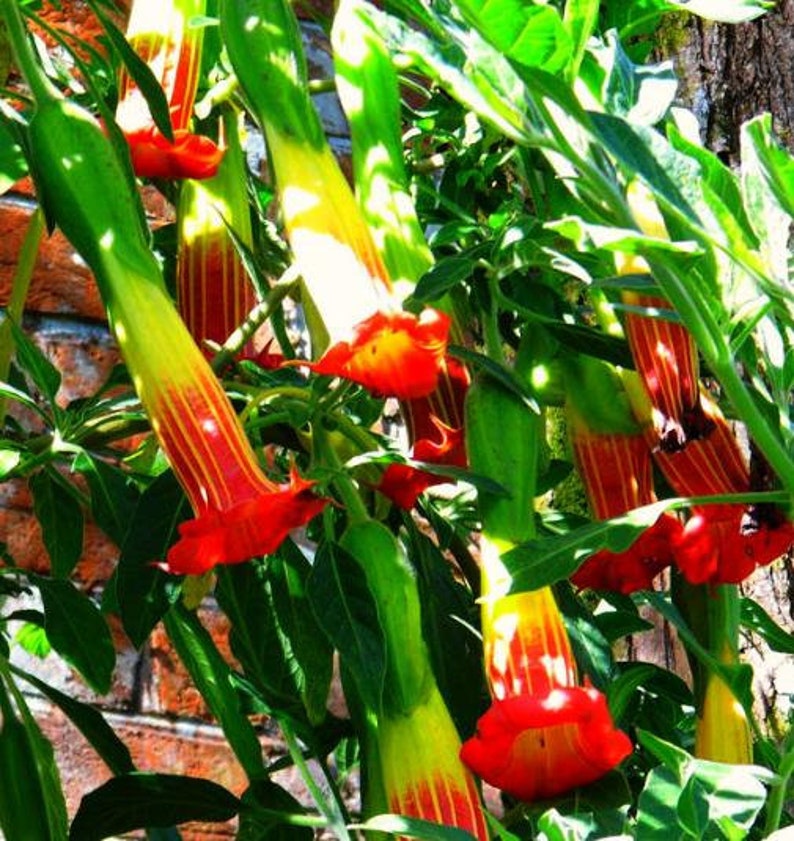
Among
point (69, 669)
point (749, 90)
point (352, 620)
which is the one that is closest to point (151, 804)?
point (352, 620)

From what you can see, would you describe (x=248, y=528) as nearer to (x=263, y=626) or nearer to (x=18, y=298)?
(x=263, y=626)

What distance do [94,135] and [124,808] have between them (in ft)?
1.24

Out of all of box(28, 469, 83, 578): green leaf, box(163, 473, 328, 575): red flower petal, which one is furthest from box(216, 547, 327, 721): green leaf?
box(163, 473, 328, 575): red flower petal

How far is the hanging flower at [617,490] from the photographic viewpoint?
931 millimetres

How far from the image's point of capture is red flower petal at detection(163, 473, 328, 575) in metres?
0.77

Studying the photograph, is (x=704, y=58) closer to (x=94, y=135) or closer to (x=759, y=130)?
(x=94, y=135)

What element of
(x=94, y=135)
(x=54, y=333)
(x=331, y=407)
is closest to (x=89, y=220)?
(x=94, y=135)

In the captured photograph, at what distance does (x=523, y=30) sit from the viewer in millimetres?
646

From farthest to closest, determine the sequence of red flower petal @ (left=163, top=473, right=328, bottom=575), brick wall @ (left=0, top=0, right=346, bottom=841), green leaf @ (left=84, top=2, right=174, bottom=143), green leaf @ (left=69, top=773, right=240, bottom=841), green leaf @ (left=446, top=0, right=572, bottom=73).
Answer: brick wall @ (left=0, top=0, right=346, bottom=841) < green leaf @ (left=69, top=773, right=240, bottom=841) < green leaf @ (left=84, top=2, right=174, bottom=143) < red flower petal @ (left=163, top=473, right=328, bottom=575) < green leaf @ (left=446, top=0, right=572, bottom=73)

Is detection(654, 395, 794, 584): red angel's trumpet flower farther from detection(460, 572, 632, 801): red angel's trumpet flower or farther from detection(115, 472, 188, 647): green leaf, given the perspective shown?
detection(115, 472, 188, 647): green leaf

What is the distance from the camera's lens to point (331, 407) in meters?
0.90

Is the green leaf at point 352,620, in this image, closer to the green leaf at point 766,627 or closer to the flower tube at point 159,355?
the flower tube at point 159,355

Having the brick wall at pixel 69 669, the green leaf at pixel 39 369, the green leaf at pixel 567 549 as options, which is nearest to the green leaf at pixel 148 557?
the green leaf at pixel 39 369

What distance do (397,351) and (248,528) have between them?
0.10m
